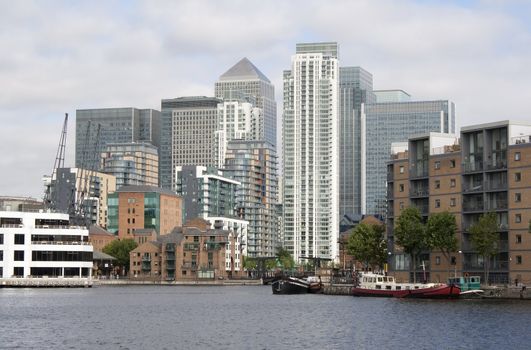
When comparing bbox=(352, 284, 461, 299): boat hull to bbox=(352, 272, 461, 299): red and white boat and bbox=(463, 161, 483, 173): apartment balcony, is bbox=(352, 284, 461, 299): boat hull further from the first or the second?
bbox=(463, 161, 483, 173): apartment balcony

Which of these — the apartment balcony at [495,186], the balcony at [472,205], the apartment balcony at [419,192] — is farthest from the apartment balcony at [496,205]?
the apartment balcony at [419,192]

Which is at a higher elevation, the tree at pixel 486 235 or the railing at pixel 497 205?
the railing at pixel 497 205

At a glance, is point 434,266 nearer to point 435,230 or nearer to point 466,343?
point 435,230

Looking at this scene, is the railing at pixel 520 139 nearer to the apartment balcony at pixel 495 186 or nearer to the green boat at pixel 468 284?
the apartment balcony at pixel 495 186

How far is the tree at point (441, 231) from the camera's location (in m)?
182

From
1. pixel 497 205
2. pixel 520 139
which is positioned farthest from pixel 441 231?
pixel 520 139

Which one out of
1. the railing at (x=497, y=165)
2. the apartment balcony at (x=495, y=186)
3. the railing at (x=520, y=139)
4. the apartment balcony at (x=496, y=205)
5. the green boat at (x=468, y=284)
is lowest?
the green boat at (x=468, y=284)

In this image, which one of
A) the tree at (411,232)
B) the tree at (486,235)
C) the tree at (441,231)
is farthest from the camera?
the tree at (411,232)

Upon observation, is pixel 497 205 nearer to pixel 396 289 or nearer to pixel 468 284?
pixel 468 284

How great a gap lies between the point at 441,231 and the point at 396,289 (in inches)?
509

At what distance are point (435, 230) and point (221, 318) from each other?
191 feet

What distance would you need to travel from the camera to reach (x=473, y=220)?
187 metres

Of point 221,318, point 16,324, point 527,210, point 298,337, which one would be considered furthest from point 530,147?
point 16,324

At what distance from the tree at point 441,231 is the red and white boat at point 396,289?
30.2ft
